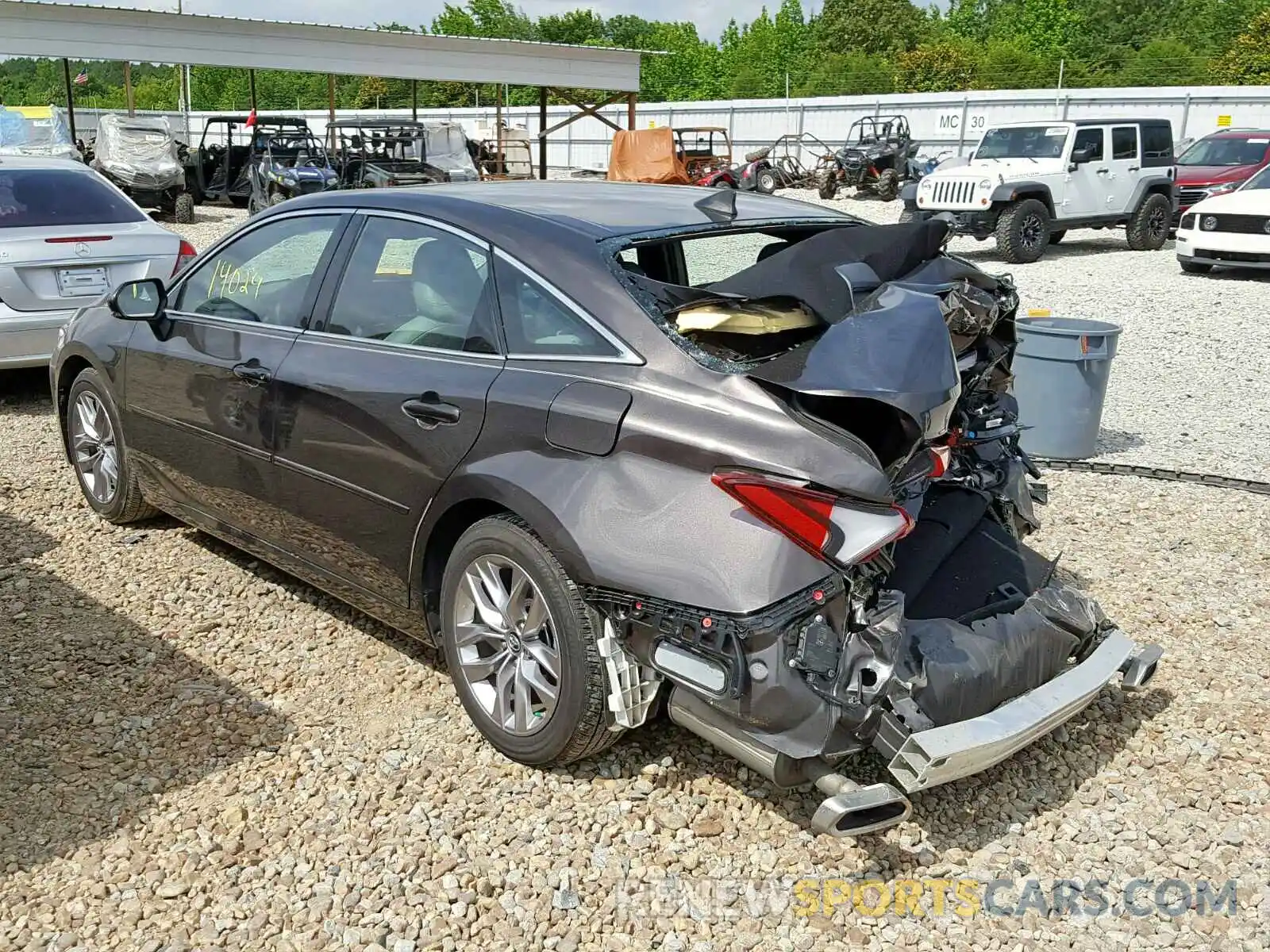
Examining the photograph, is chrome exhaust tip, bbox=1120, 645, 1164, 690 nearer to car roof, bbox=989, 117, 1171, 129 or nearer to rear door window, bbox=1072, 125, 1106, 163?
rear door window, bbox=1072, 125, 1106, 163

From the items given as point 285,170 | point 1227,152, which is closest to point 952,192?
point 1227,152

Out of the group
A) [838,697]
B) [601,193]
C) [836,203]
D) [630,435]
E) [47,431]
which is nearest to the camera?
[838,697]

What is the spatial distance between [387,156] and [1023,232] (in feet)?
45.9

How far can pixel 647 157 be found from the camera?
84.5 feet

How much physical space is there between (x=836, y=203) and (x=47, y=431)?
75.0 ft

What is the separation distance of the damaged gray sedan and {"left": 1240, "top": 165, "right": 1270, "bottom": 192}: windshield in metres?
12.9

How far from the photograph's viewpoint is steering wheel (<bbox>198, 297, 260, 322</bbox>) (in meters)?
4.32

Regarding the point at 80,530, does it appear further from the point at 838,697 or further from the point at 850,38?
the point at 850,38

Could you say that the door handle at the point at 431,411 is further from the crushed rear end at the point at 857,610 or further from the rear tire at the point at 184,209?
the rear tire at the point at 184,209

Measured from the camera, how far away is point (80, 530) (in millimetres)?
5293

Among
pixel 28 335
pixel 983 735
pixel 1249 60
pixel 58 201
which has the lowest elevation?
pixel 983 735

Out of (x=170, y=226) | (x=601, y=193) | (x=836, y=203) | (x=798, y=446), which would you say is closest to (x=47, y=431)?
(x=601, y=193)

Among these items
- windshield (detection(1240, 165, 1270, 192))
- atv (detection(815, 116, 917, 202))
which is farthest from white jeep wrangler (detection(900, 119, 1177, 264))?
atv (detection(815, 116, 917, 202))

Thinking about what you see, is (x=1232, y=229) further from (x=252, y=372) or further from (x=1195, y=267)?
(x=252, y=372)
